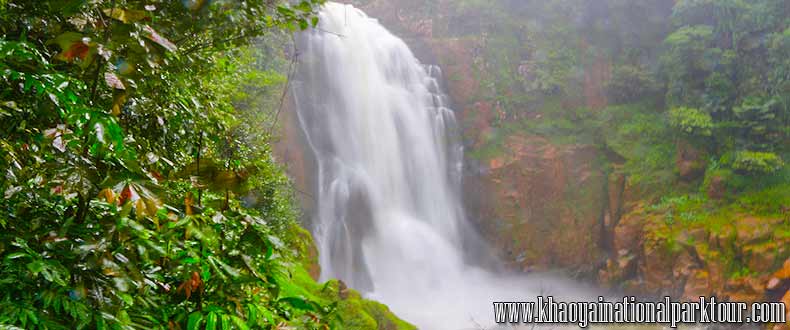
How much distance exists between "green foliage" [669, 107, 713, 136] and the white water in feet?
17.8

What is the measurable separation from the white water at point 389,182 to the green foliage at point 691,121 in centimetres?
543

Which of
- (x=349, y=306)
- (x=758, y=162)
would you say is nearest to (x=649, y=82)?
(x=758, y=162)

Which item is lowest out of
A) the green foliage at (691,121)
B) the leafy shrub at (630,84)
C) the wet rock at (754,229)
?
the wet rock at (754,229)

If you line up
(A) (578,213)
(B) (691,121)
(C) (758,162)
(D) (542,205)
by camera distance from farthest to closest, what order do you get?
(D) (542,205), (A) (578,213), (B) (691,121), (C) (758,162)

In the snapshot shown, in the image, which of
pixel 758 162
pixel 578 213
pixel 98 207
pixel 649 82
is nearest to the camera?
pixel 98 207

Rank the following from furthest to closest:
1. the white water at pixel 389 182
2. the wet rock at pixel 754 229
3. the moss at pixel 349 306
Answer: the white water at pixel 389 182
the wet rock at pixel 754 229
the moss at pixel 349 306

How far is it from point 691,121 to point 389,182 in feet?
27.3

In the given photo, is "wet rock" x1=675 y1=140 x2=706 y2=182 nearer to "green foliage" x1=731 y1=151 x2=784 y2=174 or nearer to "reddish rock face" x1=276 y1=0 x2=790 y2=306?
"reddish rock face" x1=276 y1=0 x2=790 y2=306

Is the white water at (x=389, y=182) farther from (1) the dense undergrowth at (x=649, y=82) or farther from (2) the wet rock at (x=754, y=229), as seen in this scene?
(2) the wet rock at (x=754, y=229)

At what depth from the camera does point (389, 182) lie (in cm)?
1382

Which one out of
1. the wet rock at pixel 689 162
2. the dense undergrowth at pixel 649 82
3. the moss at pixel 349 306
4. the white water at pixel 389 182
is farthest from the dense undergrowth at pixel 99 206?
the wet rock at pixel 689 162

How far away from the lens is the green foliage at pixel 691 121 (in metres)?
12.9

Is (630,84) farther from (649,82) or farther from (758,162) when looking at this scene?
(758,162)

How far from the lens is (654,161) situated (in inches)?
547
